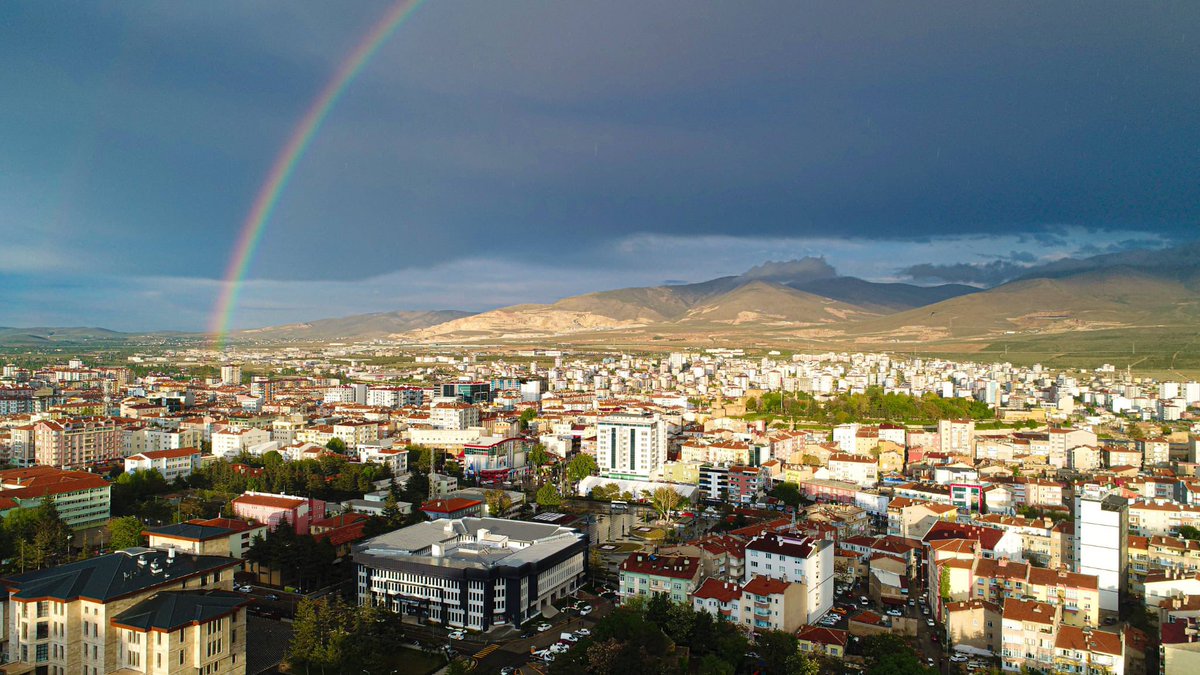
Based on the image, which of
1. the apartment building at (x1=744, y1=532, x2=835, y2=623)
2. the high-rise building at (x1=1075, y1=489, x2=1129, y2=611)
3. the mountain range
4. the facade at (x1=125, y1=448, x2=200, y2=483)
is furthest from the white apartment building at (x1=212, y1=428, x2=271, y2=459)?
the mountain range

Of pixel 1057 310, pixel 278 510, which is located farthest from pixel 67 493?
pixel 1057 310

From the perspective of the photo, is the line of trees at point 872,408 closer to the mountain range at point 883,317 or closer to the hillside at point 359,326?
the mountain range at point 883,317

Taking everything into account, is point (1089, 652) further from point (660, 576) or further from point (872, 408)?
point (872, 408)

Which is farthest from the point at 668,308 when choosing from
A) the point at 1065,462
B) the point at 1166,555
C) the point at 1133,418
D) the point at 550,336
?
the point at 1166,555

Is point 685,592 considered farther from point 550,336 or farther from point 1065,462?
point 550,336

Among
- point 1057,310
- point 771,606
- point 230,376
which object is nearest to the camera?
point 771,606

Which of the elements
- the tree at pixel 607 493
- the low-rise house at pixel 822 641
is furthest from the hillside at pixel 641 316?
the low-rise house at pixel 822 641
